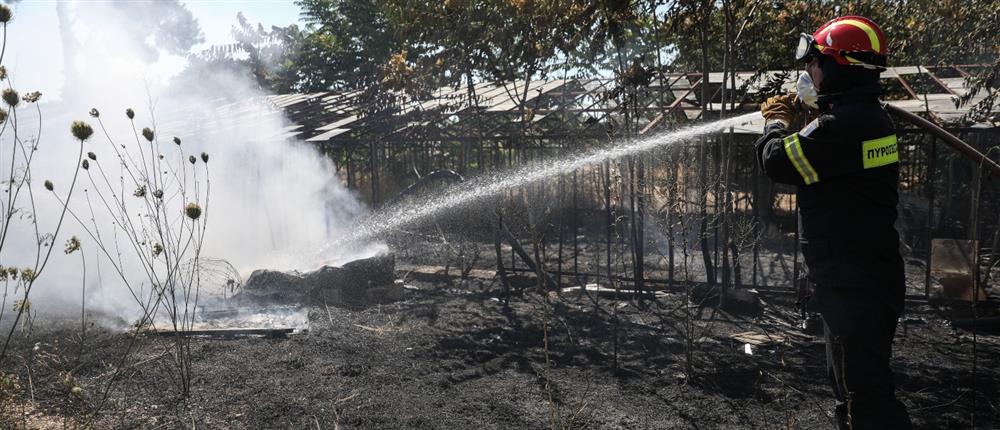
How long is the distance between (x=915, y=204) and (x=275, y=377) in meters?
10.8

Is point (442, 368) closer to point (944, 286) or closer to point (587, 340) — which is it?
point (587, 340)

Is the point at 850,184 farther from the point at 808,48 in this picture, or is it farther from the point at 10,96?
the point at 10,96

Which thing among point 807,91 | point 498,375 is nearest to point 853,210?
point 807,91

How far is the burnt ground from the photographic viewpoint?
4219mm

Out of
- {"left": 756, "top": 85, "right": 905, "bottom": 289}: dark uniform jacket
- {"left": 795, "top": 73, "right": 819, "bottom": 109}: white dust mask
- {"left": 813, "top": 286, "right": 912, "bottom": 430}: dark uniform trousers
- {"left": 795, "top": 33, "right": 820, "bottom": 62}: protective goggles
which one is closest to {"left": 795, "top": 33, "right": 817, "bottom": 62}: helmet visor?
{"left": 795, "top": 33, "right": 820, "bottom": 62}: protective goggles

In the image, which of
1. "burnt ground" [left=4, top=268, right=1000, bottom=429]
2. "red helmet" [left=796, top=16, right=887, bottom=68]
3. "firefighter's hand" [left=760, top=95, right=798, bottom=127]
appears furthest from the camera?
"burnt ground" [left=4, top=268, right=1000, bottom=429]

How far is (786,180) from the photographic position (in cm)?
322

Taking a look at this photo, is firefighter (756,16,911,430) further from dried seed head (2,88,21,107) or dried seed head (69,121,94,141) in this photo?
dried seed head (2,88,21,107)

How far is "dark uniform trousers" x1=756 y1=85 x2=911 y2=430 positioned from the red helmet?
5.4 inches

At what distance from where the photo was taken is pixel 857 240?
10.2ft

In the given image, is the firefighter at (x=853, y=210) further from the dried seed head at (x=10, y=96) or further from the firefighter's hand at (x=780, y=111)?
the dried seed head at (x=10, y=96)

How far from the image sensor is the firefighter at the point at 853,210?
3.05 m

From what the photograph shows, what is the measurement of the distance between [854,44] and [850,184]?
654mm

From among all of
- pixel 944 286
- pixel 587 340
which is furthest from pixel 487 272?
pixel 944 286
